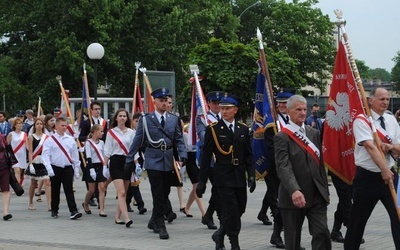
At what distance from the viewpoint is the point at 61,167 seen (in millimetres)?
13375

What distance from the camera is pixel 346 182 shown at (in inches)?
360

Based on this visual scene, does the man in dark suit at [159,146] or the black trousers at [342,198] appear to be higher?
the man in dark suit at [159,146]

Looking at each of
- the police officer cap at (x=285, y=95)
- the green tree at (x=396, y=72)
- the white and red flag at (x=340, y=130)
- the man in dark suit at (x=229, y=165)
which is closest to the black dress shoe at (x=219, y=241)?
the man in dark suit at (x=229, y=165)

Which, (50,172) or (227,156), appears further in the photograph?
(50,172)

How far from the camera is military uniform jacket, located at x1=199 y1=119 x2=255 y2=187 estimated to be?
923cm

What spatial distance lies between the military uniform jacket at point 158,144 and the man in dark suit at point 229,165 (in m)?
1.84

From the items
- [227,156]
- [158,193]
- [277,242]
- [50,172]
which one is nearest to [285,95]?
[227,156]

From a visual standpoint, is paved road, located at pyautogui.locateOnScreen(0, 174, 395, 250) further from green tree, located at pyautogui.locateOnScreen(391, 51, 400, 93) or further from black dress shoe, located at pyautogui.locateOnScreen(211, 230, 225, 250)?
green tree, located at pyautogui.locateOnScreen(391, 51, 400, 93)

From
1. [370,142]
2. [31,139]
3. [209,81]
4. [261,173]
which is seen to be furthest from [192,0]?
[370,142]

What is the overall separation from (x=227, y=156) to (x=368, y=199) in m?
2.05

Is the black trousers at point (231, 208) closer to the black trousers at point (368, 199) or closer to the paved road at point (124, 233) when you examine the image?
the paved road at point (124, 233)

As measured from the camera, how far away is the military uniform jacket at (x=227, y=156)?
30.3 feet

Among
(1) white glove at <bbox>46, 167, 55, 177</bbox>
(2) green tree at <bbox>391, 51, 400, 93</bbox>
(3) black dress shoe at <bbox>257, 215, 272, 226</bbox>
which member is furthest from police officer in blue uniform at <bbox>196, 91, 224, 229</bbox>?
(2) green tree at <bbox>391, 51, 400, 93</bbox>

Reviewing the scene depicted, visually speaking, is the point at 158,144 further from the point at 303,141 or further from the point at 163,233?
the point at 303,141
